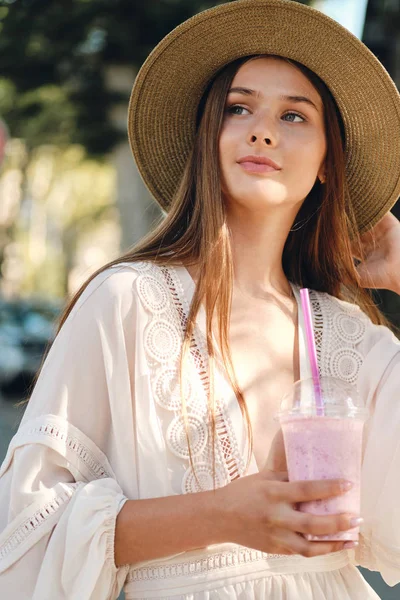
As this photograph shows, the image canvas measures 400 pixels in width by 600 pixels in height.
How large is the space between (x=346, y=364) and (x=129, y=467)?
77 centimetres

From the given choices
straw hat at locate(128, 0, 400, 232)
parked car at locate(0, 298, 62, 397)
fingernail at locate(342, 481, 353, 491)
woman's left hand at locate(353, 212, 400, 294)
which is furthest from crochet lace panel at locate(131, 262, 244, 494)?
parked car at locate(0, 298, 62, 397)

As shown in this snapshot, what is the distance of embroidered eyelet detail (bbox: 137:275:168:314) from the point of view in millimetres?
2535

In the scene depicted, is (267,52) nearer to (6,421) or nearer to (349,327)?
(349,327)

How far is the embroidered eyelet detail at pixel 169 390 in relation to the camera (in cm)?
242

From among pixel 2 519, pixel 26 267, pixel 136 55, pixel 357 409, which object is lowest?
pixel 2 519

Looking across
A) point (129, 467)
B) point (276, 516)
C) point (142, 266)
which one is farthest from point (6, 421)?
point (276, 516)

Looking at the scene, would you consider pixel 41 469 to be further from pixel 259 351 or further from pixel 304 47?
pixel 304 47

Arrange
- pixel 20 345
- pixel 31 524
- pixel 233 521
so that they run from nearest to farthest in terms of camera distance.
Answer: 1. pixel 233 521
2. pixel 31 524
3. pixel 20 345

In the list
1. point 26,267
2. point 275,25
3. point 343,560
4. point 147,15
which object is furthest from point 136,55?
point 26,267

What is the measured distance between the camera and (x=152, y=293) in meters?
2.57

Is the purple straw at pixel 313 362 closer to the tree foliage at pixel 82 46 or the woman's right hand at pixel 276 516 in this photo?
the woman's right hand at pixel 276 516

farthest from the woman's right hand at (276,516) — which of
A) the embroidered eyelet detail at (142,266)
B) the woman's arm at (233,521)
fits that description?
the embroidered eyelet detail at (142,266)

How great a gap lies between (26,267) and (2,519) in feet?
164

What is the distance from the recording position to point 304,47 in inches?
113
